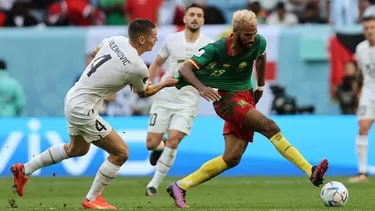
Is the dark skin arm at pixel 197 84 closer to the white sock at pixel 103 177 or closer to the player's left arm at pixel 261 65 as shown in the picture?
the player's left arm at pixel 261 65

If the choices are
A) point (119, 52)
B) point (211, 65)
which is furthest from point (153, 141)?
point (119, 52)

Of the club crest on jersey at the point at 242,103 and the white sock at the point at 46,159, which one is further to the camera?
the white sock at the point at 46,159

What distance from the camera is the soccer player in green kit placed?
11.1 meters

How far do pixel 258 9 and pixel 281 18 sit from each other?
2.01 feet

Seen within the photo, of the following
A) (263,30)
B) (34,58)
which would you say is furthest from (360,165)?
(34,58)

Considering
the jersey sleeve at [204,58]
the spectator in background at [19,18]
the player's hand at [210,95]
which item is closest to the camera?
the player's hand at [210,95]

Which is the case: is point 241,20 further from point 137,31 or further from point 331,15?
point 331,15

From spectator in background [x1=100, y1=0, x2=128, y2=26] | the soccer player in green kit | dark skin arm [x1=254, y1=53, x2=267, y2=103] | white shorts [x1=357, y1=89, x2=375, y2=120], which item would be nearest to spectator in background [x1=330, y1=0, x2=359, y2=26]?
spectator in background [x1=100, y1=0, x2=128, y2=26]

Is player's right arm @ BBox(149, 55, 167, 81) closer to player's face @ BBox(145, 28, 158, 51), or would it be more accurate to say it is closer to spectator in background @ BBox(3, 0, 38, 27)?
player's face @ BBox(145, 28, 158, 51)

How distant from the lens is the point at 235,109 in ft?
37.0

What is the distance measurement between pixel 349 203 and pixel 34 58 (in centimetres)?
1122

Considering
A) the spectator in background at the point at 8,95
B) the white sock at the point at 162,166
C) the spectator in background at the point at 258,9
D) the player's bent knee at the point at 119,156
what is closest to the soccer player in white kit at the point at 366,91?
the white sock at the point at 162,166

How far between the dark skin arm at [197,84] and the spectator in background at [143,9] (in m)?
9.88

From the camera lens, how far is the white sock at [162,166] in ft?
46.1
